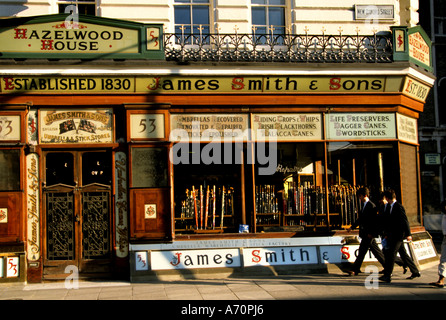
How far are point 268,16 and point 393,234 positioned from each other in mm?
5928

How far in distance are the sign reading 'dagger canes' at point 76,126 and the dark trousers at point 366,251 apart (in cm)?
571

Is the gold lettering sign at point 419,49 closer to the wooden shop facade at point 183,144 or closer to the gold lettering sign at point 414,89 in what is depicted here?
the wooden shop facade at point 183,144

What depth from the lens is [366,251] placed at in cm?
1097

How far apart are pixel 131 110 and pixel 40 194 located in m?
2.62

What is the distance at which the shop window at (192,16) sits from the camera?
495 inches

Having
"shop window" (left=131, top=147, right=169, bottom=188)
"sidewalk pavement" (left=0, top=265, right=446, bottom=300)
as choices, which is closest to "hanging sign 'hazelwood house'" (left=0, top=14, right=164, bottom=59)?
"shop window" (left=131, top=147, right=169, bottom=188)

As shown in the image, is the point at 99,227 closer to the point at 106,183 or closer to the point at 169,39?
the point at 106,183

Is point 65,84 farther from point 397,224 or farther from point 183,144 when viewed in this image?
point 397,224

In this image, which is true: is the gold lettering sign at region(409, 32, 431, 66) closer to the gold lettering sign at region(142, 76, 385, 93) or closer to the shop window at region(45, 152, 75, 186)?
the gold lettering sign at region(142, 76, 385, 93)

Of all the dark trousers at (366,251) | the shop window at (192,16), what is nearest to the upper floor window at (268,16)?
the shop window at (192,16)

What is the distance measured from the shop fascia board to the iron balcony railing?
0.67ft

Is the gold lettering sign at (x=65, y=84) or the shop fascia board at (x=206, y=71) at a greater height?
the shop fascia board at (x=206, y=71)

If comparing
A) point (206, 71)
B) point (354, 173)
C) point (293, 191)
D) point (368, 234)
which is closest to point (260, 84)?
point (206, 71)

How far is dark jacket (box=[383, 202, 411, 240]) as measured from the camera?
1042 centimetres
